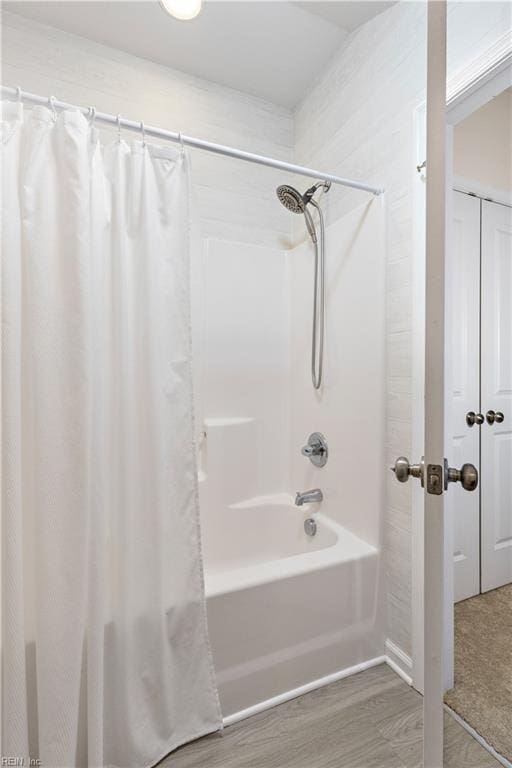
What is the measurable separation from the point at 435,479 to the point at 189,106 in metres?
2.18

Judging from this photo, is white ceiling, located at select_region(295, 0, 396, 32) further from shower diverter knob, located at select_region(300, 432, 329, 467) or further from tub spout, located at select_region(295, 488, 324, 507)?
tub spout, located at select_region(295, 488, 324, 507)

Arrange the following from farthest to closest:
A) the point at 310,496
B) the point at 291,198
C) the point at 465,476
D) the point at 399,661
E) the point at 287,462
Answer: the point at 287,462 < the point at 310,496 < the point at 291,198 < the point at 399,661 < the point at 465,476

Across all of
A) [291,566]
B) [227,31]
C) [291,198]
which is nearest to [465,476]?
[291,566]

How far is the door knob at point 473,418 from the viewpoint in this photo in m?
1.17

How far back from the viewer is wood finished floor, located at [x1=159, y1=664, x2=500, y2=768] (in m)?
1.12

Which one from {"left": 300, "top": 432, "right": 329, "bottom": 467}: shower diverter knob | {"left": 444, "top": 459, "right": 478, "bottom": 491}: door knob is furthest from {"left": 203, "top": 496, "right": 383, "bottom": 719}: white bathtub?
{"left": 444, "top": 459, "right": 478, "bottom": 491}: door knob

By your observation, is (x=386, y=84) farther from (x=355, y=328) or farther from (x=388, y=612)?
(x=388, y=612)

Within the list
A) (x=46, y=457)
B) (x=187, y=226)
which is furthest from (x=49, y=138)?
(x=46, y=457)

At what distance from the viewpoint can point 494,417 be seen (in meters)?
1.13

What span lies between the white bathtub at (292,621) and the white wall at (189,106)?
1671 millimetres

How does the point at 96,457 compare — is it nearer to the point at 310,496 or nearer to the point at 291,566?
the point at 291,566

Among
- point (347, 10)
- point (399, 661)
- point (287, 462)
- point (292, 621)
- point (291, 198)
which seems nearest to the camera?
point (292, 621)

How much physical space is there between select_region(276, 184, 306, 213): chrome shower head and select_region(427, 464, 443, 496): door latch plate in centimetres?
138

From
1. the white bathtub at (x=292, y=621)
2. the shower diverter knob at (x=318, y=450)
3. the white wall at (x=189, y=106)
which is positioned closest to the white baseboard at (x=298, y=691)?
the white bathtub at (x=292, y=621)
